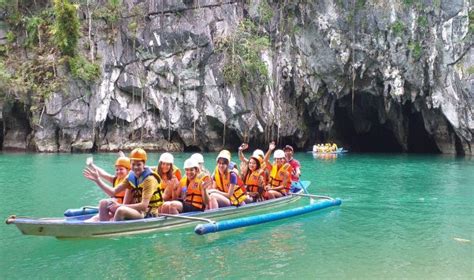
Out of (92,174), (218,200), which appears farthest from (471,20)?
(92,174)

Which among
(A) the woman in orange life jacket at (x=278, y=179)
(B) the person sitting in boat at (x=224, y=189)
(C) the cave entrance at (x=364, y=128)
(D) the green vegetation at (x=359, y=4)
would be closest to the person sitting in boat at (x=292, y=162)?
(A) the woman in orange life jacket at (x=278, y=179)

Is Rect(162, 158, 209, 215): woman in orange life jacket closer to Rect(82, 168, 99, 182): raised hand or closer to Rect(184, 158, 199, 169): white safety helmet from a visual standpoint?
Rect(184, 158, 199, 169): white safety helmet

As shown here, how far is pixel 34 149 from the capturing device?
31.8 metres

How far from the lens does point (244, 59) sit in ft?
103

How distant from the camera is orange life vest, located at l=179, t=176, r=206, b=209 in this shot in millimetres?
9039

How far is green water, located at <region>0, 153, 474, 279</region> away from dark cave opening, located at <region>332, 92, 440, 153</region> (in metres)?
22.8

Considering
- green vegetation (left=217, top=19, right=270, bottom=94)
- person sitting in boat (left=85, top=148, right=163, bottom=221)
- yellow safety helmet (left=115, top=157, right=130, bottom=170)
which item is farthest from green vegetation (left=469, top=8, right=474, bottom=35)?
yellow safety helmet (left=115, top=157, right=130, bottom=170)

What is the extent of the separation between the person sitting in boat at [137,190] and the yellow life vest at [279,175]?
4180mm

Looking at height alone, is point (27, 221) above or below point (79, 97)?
below

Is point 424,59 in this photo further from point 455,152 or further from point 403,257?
point 403,257

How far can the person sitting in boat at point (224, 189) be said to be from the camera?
31.4ft

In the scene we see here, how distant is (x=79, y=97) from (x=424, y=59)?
2222 centimetres

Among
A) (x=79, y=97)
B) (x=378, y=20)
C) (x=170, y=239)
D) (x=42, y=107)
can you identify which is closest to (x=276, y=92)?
(x=378, y=20)

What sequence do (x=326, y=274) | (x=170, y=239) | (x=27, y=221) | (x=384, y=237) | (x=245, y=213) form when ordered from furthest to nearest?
(x=245, y=213)
(x=384, y=237)
(x=170, y=239)
(x=27, y=221)
(x=326, y=274)
